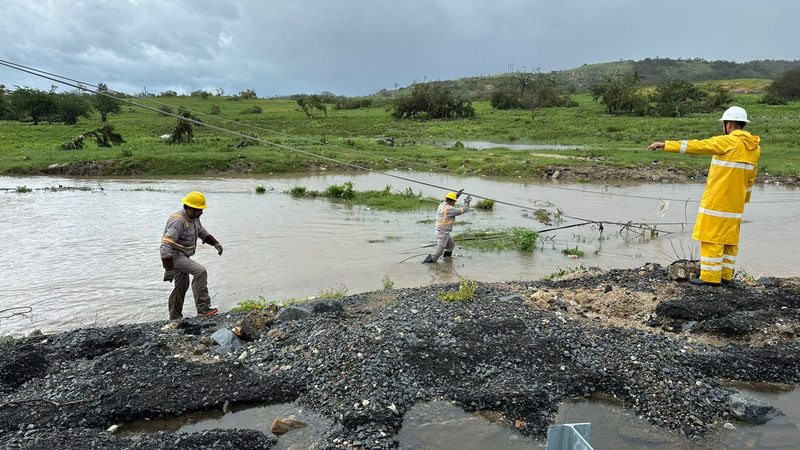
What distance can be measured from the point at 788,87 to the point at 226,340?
6990cm

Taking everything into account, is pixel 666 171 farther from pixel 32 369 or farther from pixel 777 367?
pixel 32 369

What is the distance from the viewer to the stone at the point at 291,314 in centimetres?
729

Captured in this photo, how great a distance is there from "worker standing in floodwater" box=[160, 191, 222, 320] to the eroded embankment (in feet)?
3.43

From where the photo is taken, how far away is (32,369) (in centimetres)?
602

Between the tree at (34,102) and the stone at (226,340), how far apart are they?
5087 cm

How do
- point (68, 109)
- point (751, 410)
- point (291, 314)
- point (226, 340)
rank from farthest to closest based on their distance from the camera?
point (68, 109) < point (291, 314) < point (226, 340) < point (751, 410)

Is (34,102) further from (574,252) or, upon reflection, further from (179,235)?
(574,252)

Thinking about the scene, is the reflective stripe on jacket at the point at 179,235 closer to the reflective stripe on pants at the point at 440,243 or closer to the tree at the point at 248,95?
the reflective stripe on pants at the point at 440,243

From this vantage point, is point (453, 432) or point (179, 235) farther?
A: point (179, 235)

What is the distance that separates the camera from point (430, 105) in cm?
5434

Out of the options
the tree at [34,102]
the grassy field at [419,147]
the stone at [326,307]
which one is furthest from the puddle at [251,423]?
the tree at [34,102]

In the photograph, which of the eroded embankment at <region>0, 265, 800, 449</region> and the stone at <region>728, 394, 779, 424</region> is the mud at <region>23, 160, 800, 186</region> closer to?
the eroded embankment at <region>0, 265, 800, 449</region>

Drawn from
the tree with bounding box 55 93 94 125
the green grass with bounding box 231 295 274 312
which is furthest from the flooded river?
the tree with bounding box 55 93 94 125

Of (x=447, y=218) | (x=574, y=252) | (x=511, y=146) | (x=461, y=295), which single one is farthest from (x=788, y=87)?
(x=461, y=295)
